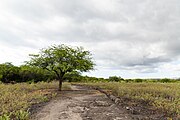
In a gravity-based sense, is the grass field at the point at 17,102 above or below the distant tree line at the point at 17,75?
below

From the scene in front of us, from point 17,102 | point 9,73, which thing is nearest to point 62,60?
point 17,102

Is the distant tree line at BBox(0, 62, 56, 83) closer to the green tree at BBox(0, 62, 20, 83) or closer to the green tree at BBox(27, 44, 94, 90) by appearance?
the green tree at BBox(0, 62, 20, 83)

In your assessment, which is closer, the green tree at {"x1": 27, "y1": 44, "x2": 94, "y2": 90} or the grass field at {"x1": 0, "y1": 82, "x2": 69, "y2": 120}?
the grass field at {"x1": 0, "y1": 82, "x2": 69, "y2": 120}

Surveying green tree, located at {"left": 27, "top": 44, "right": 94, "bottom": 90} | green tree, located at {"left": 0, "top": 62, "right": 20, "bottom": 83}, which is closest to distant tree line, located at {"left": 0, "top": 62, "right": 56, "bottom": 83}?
green tree, located at {"left": 0, "top": 62, "right": 20, "bottom": 83}

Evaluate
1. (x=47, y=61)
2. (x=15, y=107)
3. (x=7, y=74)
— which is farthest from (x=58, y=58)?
(x=7, y=74)

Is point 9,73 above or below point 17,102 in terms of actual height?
above

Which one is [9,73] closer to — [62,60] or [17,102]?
[62,60]

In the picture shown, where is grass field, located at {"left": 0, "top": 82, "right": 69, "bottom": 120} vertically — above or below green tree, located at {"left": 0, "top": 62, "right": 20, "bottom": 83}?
below

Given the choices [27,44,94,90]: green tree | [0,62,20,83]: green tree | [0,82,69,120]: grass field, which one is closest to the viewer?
[0,82,69,120]: grass field

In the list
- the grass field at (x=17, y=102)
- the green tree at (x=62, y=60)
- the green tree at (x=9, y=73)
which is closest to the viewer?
the grass field at (x=17, y=102)

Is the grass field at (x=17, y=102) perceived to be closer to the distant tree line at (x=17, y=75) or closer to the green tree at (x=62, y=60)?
the green tree at (x=62, y=60)

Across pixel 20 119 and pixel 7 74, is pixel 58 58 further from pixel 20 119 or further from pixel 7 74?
pixel 7 74

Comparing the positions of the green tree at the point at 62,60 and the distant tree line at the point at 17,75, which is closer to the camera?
the green tree at the point at 62,60

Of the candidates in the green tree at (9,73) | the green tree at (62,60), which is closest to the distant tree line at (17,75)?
the green tree at (9,73)
